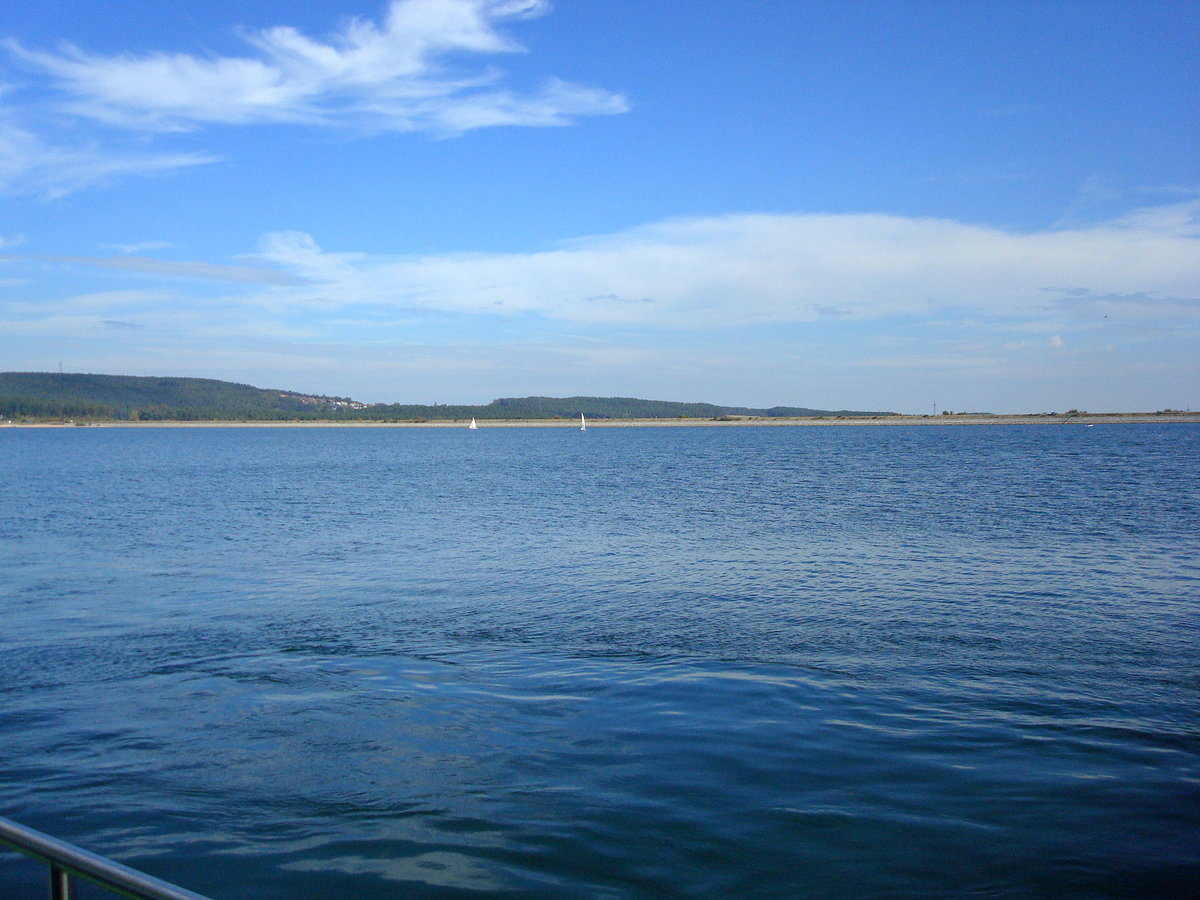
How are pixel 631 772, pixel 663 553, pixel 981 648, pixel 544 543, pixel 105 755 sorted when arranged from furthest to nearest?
pixel 544 543
pixel 663 553
pixel 981 648
pixel 105 755
pixel 631 772

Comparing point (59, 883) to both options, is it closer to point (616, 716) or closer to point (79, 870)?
point (79, 870)

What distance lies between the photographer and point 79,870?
99.0 inches

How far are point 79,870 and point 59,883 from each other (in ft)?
1.00

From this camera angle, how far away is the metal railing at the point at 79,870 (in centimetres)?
232

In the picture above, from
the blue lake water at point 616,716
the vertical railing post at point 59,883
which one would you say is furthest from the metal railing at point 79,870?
the blue lake water at point 616,716

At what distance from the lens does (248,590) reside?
1947cm

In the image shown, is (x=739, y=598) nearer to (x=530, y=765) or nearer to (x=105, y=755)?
(x=530, y=765)

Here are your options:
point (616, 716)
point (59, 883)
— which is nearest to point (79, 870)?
point (59, 883)

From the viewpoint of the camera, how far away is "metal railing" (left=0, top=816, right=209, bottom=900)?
7.61ft

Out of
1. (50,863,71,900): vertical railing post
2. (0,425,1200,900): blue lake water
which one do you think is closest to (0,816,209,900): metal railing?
(50,863,71,900): vertical railing post

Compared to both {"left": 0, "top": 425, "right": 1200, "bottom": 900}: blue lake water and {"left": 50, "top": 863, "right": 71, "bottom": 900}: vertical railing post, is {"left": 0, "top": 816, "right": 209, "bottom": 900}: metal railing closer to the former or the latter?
{"left": 50, "top": 863, "right": 71, "bottom": 900}: vertical railing post

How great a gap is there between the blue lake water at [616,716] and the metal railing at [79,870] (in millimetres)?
4759

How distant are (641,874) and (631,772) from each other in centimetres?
185

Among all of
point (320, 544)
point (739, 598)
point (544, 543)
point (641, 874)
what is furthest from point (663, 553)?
point (641, 874)
